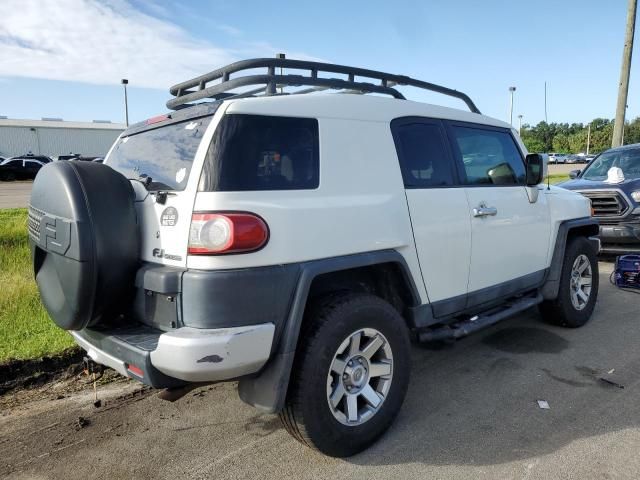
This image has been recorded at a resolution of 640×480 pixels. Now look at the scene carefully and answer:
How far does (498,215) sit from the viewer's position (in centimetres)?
378

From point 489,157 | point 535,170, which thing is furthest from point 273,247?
point 535,170

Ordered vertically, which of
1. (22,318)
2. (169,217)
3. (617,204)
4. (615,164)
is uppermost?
(615,164)

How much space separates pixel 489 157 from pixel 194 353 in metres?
2.89

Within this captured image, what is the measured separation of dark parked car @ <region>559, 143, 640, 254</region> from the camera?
722 cm

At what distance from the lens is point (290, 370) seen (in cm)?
248

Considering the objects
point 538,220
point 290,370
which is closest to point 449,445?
point 290,370

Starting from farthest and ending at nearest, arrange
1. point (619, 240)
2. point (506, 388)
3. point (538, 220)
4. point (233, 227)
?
1. point (619, 240)
2. point (538, 220)
3. point (506, 388)
4. point (233, 227)

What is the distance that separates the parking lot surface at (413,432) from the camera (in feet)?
8.80

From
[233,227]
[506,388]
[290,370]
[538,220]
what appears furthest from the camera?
[538,220]

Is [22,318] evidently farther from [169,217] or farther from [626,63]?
[626,63]

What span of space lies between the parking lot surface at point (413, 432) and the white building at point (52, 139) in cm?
5610

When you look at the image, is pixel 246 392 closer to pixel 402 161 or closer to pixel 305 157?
pixel 305 157

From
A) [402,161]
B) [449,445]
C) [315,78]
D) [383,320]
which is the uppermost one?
[315,78]

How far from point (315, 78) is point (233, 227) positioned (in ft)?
4.55
